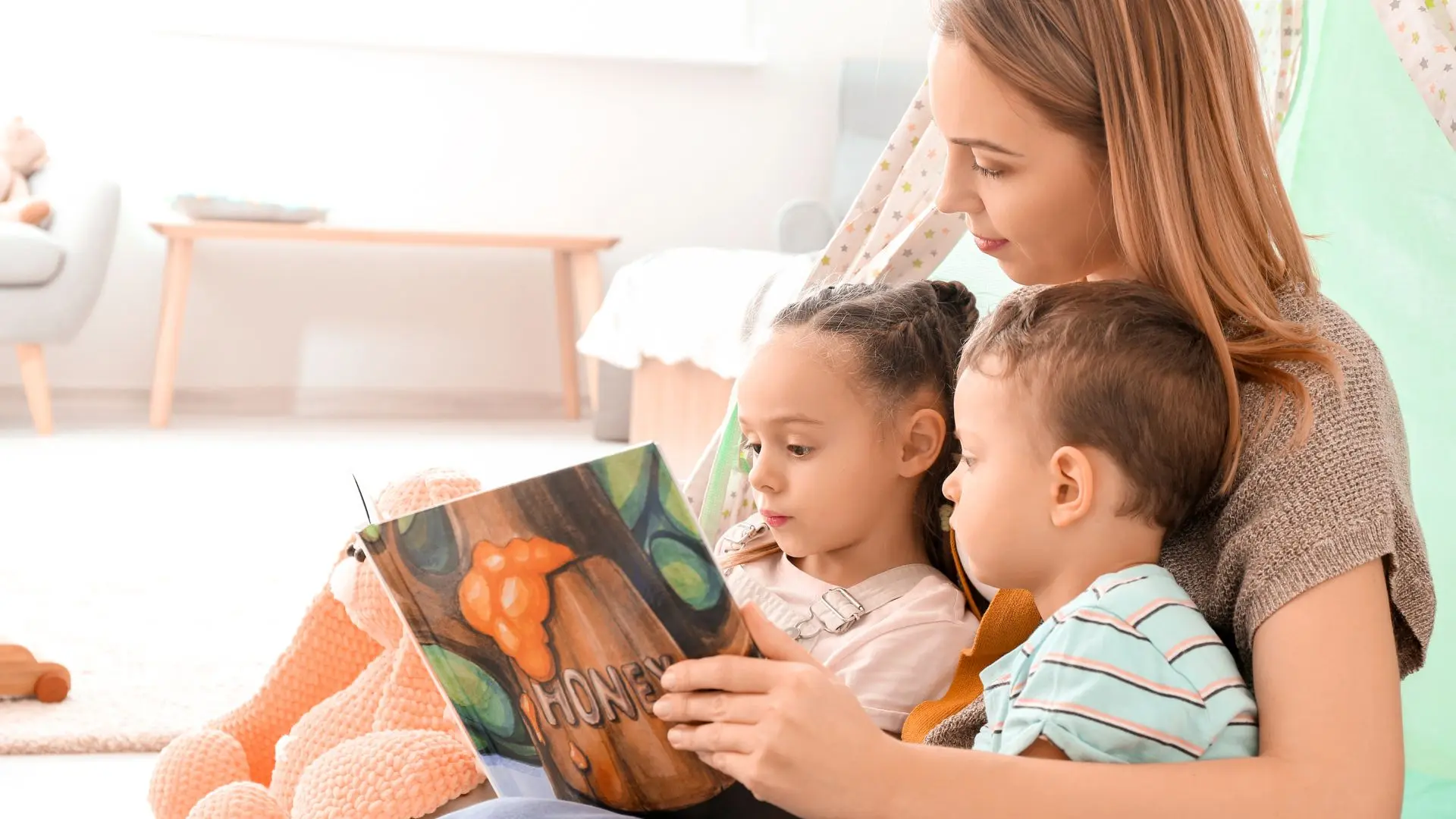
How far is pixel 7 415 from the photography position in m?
3.79

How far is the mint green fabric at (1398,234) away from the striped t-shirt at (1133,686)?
53 cm

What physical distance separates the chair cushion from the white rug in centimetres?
38

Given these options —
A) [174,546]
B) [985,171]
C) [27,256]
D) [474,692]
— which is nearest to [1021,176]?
[985,171]

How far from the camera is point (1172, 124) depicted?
2.43 feet

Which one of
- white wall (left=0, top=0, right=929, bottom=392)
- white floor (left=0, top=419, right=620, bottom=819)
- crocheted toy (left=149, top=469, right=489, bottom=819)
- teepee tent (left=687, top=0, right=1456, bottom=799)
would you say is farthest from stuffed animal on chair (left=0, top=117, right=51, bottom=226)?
teepee tent (left=687, top=0, right=1456, bottom=799)

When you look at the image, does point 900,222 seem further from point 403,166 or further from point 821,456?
point 403,166

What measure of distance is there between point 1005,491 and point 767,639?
14cm

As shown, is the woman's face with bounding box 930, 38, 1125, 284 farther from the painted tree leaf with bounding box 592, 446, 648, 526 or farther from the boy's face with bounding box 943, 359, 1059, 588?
the painted tree leaf with bounding box 592, 446, 648, 526

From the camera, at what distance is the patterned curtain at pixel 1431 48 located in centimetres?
91

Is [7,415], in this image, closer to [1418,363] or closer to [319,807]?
[319,807]

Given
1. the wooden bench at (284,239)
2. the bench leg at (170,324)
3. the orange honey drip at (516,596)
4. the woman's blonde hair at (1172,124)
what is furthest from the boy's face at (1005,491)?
the bench leg at (170,324)

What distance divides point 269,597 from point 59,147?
2.41 metres

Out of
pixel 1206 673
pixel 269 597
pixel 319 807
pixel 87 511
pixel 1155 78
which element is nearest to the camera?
pixel 1206 673

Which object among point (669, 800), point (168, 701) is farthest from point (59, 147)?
point (669, 800)
